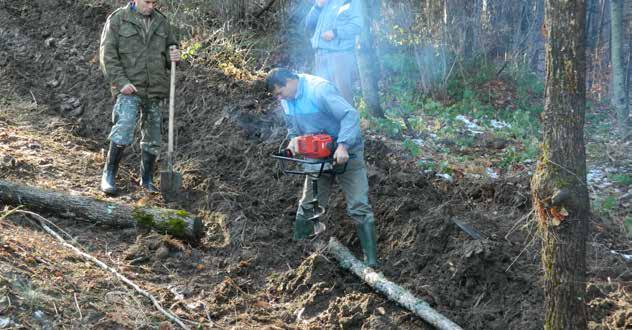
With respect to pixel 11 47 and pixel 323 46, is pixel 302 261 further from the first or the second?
pixel 11 47

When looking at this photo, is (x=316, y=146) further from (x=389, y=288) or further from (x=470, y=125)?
(x=470, y=125)

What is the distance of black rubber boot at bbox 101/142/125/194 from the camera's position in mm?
7355

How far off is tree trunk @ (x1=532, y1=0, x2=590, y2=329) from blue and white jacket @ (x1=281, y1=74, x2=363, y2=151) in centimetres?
174

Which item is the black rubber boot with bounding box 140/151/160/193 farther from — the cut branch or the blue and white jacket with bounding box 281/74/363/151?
the blue and white jacket with bounding box 281/74/363/151

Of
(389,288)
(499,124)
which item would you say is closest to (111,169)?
(389,288)

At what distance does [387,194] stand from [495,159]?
2.26 m

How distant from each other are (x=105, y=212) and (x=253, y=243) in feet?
4.67

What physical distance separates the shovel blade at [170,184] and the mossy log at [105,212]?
0.78 metres

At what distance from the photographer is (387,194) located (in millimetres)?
7074

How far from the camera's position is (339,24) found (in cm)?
805

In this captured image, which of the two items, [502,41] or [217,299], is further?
[502,41]

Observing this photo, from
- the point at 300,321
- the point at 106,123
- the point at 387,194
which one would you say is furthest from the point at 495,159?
the point at 106,123

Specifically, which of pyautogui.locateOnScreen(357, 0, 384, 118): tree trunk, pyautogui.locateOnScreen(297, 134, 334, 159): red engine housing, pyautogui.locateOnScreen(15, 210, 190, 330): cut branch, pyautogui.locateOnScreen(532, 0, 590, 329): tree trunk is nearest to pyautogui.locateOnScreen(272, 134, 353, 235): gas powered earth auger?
pyautogui.locateOnScreen(297, 134, 334, 159): red engine housing

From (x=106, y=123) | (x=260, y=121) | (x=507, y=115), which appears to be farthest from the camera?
(x=507, y=115)
